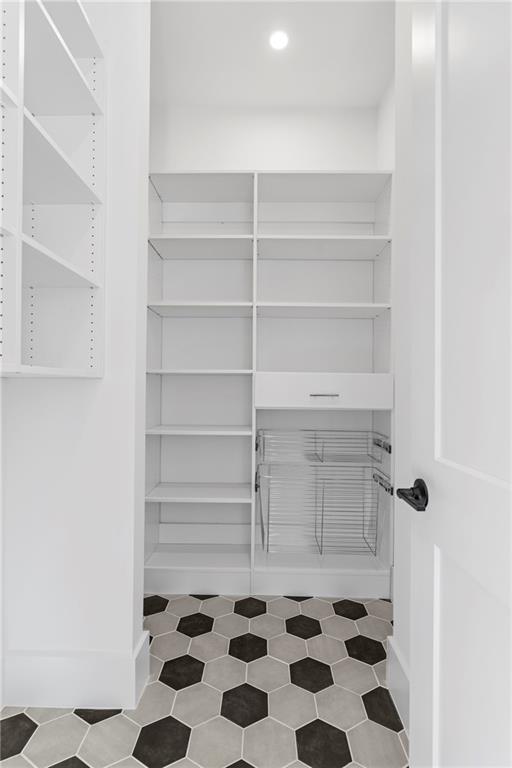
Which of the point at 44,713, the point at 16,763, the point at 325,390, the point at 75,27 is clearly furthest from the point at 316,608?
the point at 75,27

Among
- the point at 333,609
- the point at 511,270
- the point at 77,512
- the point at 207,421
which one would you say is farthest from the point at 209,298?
the point at 511,270

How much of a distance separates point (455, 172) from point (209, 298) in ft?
6.57

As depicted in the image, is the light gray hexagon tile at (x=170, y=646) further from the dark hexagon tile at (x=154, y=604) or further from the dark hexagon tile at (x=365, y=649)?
the dark hexagon tile at (x=365, y=649)

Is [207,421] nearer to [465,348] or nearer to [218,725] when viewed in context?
[218,725]

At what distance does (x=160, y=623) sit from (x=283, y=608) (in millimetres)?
552

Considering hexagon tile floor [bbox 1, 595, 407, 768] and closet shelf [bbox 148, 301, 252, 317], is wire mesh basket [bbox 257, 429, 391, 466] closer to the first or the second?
closet shelf [bbox 148, 301, 252, 317]

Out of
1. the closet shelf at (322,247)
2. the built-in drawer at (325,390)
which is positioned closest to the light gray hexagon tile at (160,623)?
the built-in drawer at (325,390)

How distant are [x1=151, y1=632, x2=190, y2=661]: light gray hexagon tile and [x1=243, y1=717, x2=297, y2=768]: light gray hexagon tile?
483mm

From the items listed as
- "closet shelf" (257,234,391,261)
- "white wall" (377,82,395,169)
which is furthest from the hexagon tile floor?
"white wall" (377,82,395,169)

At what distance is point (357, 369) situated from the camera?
2.69 metres

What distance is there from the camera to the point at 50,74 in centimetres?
126

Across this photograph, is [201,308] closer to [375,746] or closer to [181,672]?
[181,672]

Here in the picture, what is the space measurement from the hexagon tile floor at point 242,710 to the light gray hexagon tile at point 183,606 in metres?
0.06

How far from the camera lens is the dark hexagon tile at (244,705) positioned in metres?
1.42
